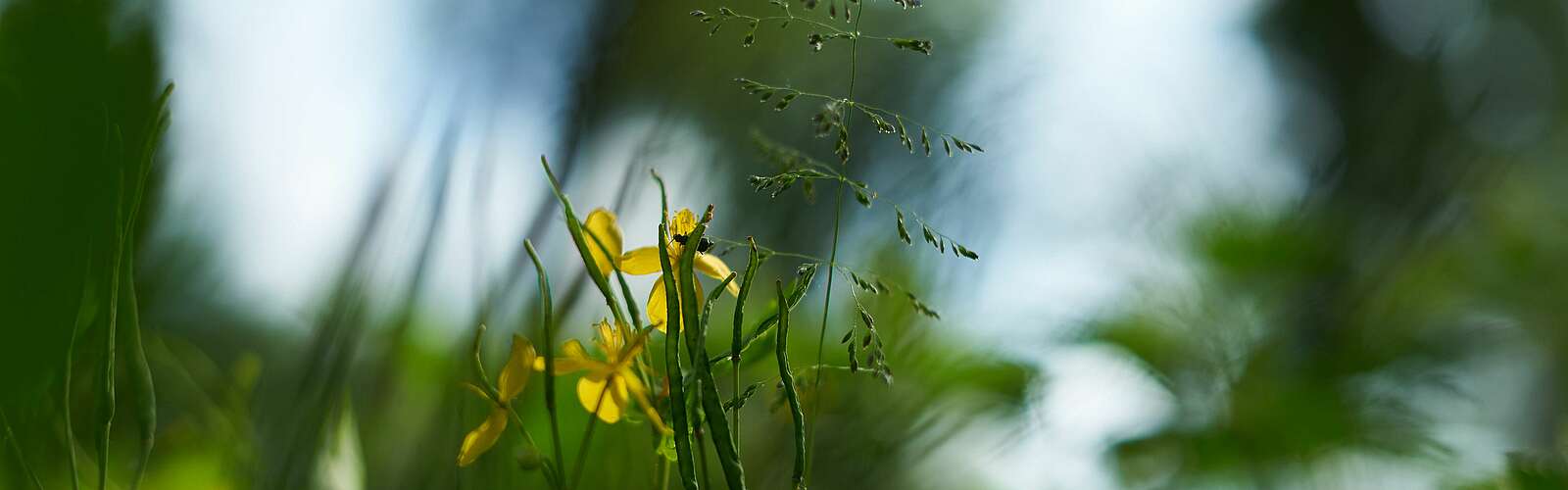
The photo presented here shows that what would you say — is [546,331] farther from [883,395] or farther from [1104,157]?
[1104,157]

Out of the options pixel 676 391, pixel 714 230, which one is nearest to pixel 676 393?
pixel 676 391

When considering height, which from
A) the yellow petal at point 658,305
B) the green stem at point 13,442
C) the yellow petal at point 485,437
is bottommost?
the green stem at point 13,442

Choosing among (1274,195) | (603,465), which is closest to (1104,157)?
(1274,195)

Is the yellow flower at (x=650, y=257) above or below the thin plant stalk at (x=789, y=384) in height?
above

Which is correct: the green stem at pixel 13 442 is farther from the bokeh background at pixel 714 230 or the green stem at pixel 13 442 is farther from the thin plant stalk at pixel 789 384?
the thin plant stalk at pixel 789 384

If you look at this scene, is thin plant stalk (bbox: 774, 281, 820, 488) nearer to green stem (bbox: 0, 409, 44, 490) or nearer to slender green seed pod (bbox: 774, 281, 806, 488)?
slender green seed pod (bbox: 774, 281, 806, 488)

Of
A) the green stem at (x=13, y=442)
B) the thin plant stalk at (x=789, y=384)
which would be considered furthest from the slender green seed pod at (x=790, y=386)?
the green stem at (x=13, y=442)
